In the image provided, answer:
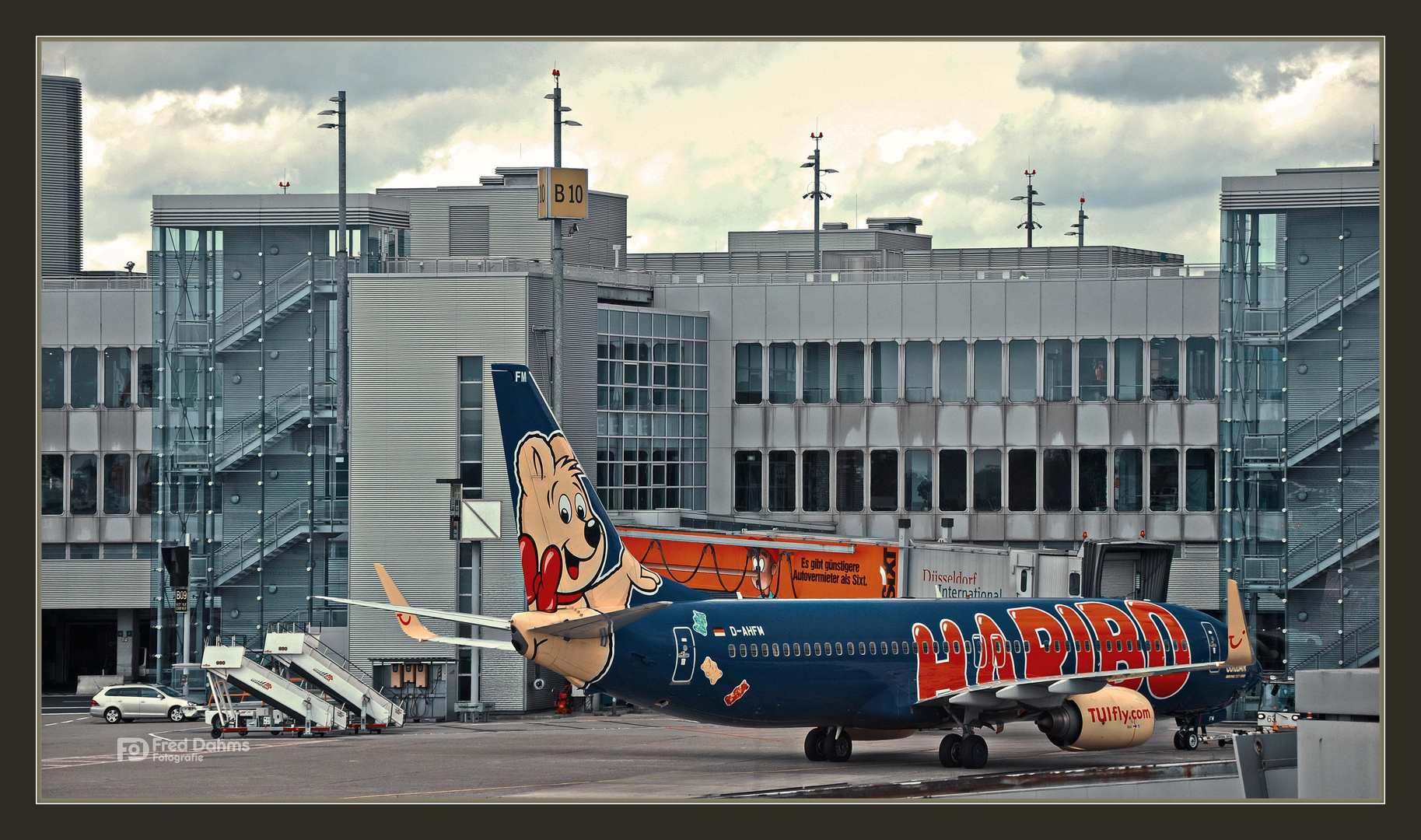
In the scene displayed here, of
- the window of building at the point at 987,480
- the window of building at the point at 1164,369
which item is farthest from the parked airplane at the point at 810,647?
the window of building at the point at 987,480

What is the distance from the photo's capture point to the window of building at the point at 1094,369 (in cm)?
8044

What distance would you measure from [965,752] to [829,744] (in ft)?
13.6

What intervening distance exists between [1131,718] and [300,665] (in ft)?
98.3

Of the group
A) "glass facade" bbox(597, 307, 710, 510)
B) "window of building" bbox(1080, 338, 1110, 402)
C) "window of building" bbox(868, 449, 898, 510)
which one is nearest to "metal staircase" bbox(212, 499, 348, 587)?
"glass facade" bbox(597, 307, 710, 510)

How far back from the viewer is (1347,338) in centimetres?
6894

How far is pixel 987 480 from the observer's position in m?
82.0

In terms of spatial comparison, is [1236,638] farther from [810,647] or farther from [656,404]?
[656,404]

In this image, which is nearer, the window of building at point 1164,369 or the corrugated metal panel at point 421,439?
the corrugated metal panel at point 421,439

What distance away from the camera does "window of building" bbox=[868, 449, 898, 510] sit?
82.8m

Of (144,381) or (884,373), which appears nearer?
(884,373)

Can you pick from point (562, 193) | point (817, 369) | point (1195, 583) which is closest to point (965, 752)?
point (1195, 583)

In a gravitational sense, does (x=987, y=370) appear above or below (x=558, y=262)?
below

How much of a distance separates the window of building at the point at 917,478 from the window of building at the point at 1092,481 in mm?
6549

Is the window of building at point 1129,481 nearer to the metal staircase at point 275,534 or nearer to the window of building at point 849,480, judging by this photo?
the window of building at point 849,480
